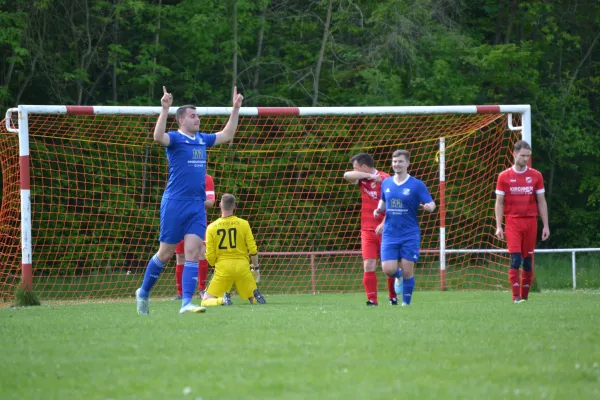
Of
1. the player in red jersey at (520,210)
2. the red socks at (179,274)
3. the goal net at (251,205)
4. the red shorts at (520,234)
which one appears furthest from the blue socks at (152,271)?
the goal net at (251,205)

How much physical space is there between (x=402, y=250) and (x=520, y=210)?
1564 mm

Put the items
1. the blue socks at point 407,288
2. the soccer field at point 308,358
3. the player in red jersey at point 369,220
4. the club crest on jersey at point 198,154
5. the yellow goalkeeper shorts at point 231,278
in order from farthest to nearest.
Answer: the yellow goalkeeper shorts at point 231,278 < the player in red jersey at point 369,220 < the blue socks at point 407,288 < the club crest on jersey at point 198,154 < the soccer field at point 308,358

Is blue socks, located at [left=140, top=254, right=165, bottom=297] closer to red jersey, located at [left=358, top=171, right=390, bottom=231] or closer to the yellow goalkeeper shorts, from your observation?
the yellow goalkeeper shorts

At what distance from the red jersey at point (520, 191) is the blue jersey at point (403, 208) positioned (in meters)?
1.14

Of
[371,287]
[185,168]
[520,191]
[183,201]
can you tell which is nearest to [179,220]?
[183,201]

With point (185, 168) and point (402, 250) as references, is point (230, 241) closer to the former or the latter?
point (402, 250)

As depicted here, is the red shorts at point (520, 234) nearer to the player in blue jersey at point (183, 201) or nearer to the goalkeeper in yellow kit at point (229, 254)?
the goalkeeper in yellow kit at point (229, 254)

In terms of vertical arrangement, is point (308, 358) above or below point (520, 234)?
below

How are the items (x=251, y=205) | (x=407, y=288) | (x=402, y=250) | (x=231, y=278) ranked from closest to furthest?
(x=402, y=250), (x=407, y=288), (x=231, y=278), (x=251, y=205)

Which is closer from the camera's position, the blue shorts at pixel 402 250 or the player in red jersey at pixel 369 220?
the blue shorts at pixel 402 250

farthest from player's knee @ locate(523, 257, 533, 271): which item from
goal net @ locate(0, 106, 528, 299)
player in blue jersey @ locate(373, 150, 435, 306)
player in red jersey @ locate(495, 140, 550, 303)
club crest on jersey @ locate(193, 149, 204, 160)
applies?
goal net @ locate(0, 106, 528, 299)

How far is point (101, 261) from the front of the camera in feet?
61.2

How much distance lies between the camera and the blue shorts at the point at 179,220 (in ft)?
28.8

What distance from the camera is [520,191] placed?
11.0 meters
